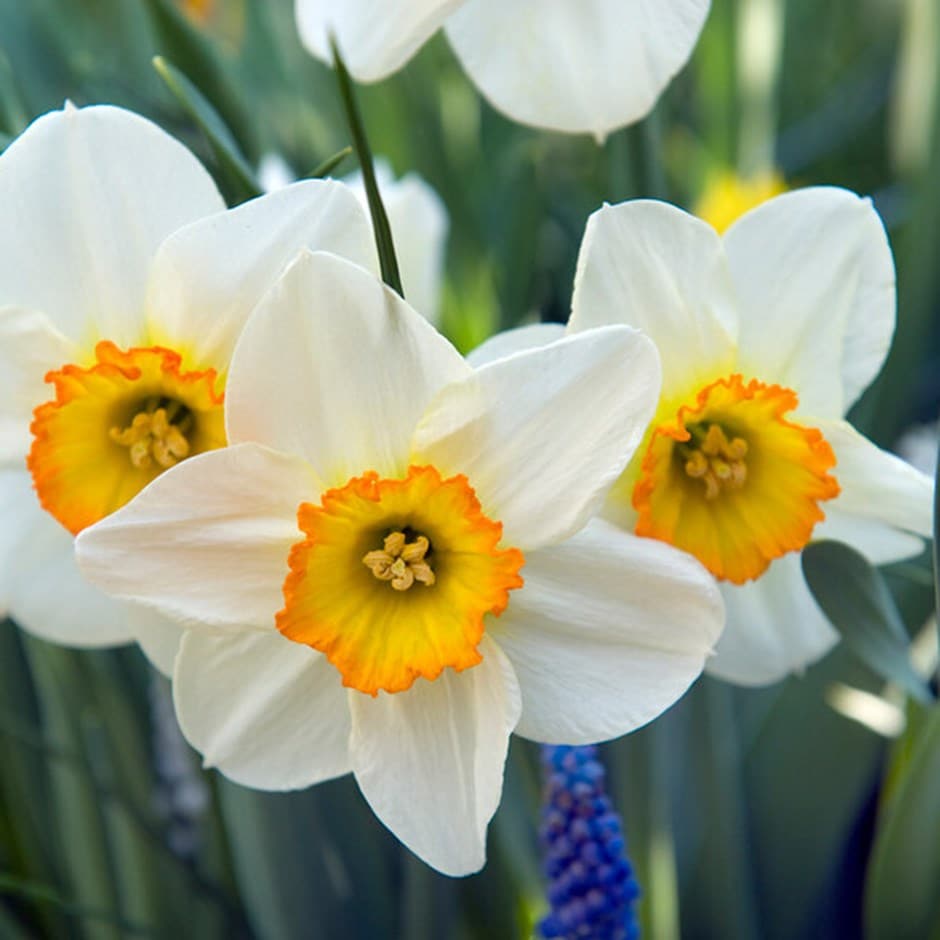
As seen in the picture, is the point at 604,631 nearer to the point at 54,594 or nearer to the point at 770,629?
the point at 770,629

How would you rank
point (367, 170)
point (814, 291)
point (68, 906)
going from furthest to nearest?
point (68, 906), point (814, 291), point (367, 170)

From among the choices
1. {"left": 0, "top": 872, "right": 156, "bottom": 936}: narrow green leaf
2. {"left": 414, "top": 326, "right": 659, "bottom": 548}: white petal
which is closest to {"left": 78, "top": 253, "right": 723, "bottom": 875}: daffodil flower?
{"left": 414, "top": 326, "right": 659, "bottom": 548}: white petal

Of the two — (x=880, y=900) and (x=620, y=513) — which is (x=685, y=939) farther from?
(x=620, y=513)

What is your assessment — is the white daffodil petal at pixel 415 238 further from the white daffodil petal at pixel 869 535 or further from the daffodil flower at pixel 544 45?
the white daffodil petal at pixel 869 535

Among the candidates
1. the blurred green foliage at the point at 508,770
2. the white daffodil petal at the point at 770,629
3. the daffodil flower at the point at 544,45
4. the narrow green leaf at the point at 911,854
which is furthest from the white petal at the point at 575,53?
the narrow green leaf at the point at 911,854

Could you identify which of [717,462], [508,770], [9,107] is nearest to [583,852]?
[508,770]

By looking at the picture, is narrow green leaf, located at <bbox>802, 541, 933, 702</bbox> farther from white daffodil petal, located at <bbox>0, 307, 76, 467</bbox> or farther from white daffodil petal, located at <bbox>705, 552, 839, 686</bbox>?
white daffodil petal, located at <bbox>0, 307, 76, 467</bbox>
